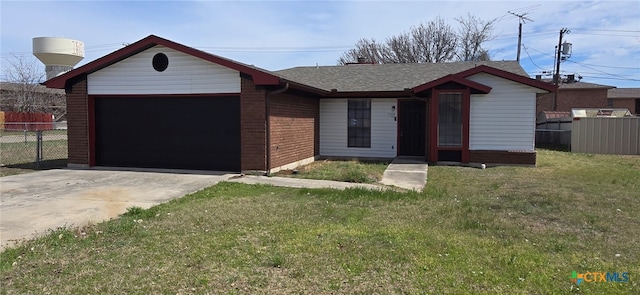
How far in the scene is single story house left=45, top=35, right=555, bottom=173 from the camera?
10.7 m

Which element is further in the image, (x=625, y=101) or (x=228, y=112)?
(x=625, y=101)

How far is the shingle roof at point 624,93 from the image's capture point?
1607 inches

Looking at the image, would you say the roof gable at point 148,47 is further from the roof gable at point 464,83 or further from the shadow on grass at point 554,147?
the shadow on grass at point 554,147

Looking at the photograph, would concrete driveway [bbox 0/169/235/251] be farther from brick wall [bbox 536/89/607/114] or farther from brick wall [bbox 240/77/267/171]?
brick wall [bbox 536/89/607/114]

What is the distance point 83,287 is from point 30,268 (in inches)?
34.5

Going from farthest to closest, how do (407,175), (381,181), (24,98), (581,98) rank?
(24,98)
(581,98)
(407,175)
(381,181)

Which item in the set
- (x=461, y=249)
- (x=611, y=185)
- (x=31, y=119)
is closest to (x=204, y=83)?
(x=461, y=249)

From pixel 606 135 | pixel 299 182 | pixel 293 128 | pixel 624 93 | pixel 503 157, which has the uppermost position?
pixel 624 93

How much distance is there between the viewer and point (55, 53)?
43.2m

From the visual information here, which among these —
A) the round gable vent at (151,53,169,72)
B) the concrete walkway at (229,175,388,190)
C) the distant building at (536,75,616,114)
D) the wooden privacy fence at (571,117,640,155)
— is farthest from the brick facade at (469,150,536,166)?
the distant building at (536,75,616,114)

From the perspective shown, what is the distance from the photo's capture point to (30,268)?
13.4 ft

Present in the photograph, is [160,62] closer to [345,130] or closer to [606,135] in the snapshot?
[345,130]

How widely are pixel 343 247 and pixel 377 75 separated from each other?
1289 cm

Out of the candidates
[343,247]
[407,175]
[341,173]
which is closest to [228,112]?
[341,173]
